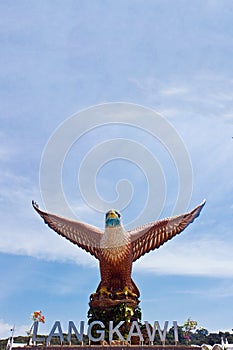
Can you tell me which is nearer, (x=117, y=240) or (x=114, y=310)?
(x=114, y=310)

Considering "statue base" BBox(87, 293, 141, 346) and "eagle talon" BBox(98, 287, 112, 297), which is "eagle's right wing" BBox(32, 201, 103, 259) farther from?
"statue base" BBox(87, 293, 141, 346)

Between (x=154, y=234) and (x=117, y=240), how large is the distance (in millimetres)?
2550

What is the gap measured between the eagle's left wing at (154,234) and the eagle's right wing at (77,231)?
2252mm

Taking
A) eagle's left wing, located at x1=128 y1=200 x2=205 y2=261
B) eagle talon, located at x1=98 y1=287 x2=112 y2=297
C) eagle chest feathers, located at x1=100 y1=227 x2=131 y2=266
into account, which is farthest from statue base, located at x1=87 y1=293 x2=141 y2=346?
eagle's left wing, located at x1=128 y1=200 x2=205 y2=261

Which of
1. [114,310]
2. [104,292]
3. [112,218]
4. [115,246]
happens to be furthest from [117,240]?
[114,310]

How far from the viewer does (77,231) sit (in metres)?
26.2

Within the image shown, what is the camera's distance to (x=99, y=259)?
25.0 meters

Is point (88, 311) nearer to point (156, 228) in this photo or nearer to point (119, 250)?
point (119, 250)

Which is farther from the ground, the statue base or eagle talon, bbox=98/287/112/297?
eagle talon, bbox=98/287/112/297

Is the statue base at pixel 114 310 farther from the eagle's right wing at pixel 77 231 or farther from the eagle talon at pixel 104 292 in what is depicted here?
the eagle's right wing at pixel 77 231

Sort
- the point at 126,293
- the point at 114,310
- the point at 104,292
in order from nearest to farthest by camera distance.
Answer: the point at 114,310
the point at 126,293
the point at 104,292

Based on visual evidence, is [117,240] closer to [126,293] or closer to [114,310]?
[126,293]

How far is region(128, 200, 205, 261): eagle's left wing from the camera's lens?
25.5 metres

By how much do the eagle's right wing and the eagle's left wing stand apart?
2.25m
